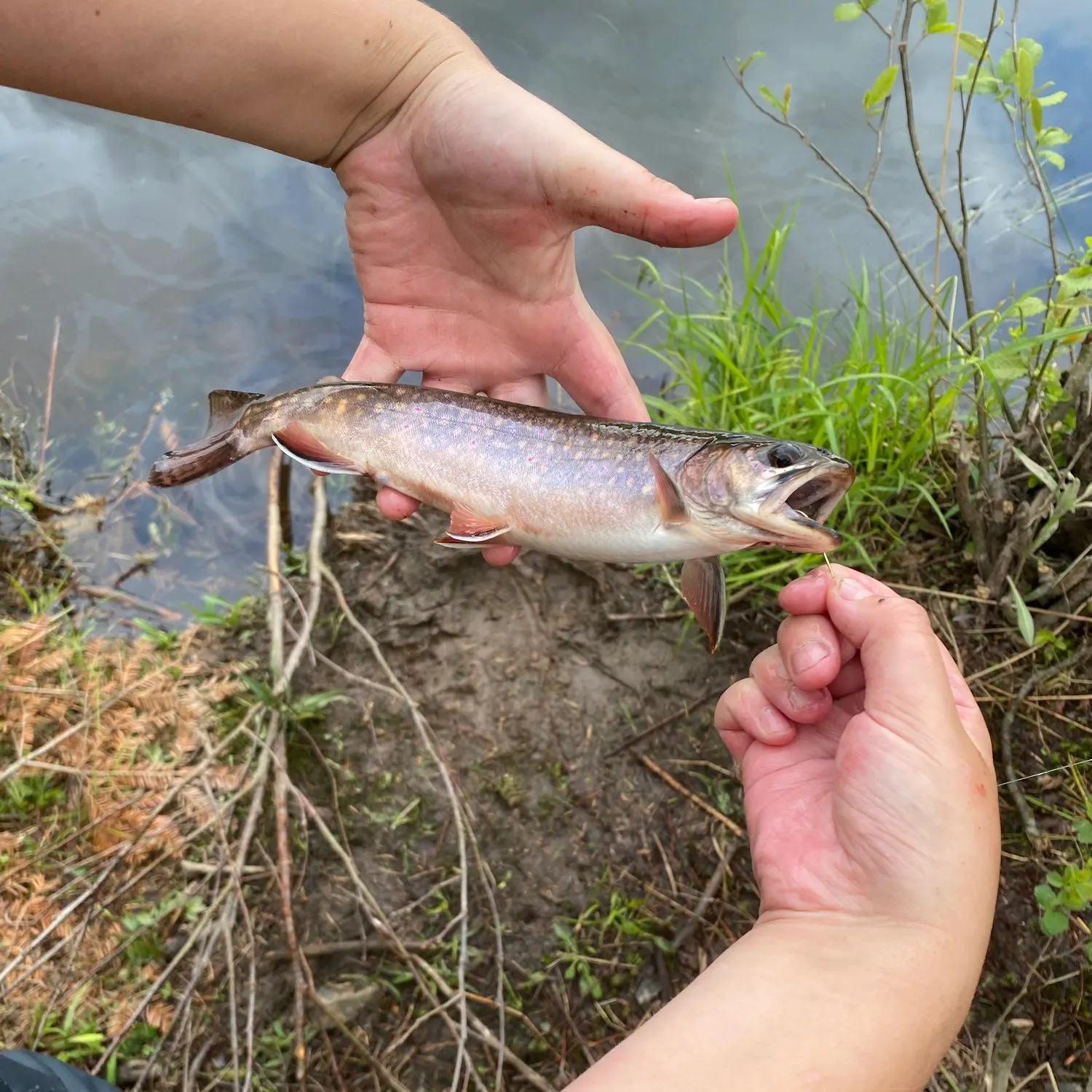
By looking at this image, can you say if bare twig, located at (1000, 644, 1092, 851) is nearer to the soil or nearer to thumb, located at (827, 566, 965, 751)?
the soil

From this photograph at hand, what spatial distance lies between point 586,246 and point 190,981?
16.2ft

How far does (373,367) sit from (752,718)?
2.25 meters

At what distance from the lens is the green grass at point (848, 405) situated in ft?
11.4

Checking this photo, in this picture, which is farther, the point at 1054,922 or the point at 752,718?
the point at 1054,922

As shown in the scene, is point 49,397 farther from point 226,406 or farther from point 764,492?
point 764,492

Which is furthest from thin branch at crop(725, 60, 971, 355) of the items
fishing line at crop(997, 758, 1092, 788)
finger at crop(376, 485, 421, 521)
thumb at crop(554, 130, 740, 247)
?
finger at crop(376, 485, 421, 521)

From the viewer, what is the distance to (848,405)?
3.56m

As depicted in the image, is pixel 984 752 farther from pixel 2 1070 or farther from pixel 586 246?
pixel 586 246

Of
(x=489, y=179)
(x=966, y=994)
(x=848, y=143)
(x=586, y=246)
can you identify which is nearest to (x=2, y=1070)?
(x=966, y=994)

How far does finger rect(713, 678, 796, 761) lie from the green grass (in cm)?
111

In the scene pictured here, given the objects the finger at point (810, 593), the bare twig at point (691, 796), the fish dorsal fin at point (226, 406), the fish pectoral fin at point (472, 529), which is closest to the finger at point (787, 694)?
the finger at point (810, 593)

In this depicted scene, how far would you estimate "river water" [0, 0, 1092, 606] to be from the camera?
15.6 ft

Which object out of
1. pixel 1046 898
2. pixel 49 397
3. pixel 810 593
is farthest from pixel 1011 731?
pixel 49 397

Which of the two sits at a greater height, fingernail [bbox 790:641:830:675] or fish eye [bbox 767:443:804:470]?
fish eye [bbox 767:443:804:470]
